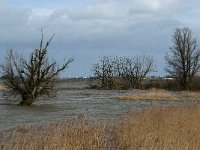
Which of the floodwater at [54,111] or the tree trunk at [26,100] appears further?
the tree trunk at [26,100]

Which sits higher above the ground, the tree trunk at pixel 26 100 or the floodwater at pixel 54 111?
the tree trunk at pixel 26 100

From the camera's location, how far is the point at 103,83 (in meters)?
102

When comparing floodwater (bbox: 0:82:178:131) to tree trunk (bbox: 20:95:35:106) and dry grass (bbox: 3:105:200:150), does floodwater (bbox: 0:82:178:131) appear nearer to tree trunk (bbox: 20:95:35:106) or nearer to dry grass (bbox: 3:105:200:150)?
tree trunk (bbox: 20:95:35:106)

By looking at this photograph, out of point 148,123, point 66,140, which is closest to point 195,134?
point 148,123

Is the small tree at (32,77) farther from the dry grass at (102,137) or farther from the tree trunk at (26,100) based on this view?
the dry grass at (102,137)

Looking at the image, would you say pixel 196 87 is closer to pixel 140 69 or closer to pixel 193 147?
pixel 140 69

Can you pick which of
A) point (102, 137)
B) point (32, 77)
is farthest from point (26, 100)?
point (102, 137)

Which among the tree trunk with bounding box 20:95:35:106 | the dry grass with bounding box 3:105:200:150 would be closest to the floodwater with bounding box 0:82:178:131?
the tree trunk with bounding box 20:95:35:106

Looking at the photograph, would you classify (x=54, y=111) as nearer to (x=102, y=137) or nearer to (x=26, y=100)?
(x=26, y=100)

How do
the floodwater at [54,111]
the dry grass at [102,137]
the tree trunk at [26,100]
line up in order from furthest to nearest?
the tree trunk at [26,100] < the floodwater at [54,111] < the dry grass at [102,137]

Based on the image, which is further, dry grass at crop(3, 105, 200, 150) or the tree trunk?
the tree trunk

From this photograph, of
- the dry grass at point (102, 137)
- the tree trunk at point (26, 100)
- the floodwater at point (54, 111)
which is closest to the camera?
the dry grass at point (102, 137)

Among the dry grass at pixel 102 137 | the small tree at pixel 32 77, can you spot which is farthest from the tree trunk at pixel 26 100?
the dry grass at pixel 102 137

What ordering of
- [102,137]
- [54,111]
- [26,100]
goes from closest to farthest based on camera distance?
[102,137], [54,111], [26,100]
